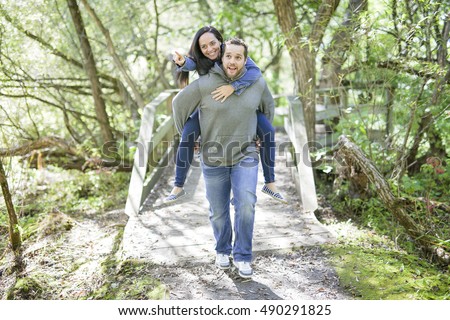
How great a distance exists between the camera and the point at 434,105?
563 centimetres

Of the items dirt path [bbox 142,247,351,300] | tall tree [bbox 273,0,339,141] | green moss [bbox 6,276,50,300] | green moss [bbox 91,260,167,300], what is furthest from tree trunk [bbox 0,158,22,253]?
tall tree [bbox 273,0,339,141]

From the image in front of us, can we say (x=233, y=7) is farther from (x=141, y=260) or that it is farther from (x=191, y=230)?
(x=141, y=260)

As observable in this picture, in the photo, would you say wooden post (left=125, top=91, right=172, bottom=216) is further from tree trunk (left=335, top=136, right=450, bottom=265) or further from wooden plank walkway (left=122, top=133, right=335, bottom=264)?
tree trunk (left=335, top=136, right=450, bottom=265)

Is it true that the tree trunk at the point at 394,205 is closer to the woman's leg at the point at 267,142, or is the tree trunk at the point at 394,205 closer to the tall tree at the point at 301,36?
the tall tree at the point at 301,36

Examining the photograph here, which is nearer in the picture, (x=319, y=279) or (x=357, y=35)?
(x=319, y=279)

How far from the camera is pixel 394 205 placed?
189 inches

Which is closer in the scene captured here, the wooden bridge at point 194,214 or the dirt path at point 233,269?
the dirt path at point 233,269

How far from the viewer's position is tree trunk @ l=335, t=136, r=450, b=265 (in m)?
4.49

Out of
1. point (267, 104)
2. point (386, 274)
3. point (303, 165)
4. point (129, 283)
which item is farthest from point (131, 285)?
point (303, 165)

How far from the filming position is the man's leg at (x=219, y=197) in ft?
12.5

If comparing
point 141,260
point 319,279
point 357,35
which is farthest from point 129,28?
point 319,279

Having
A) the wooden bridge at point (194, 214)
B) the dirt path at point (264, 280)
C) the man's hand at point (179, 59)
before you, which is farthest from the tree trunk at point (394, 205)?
the man's hand at point (179, 59)

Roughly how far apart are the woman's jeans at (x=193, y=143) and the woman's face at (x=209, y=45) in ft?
1.58
